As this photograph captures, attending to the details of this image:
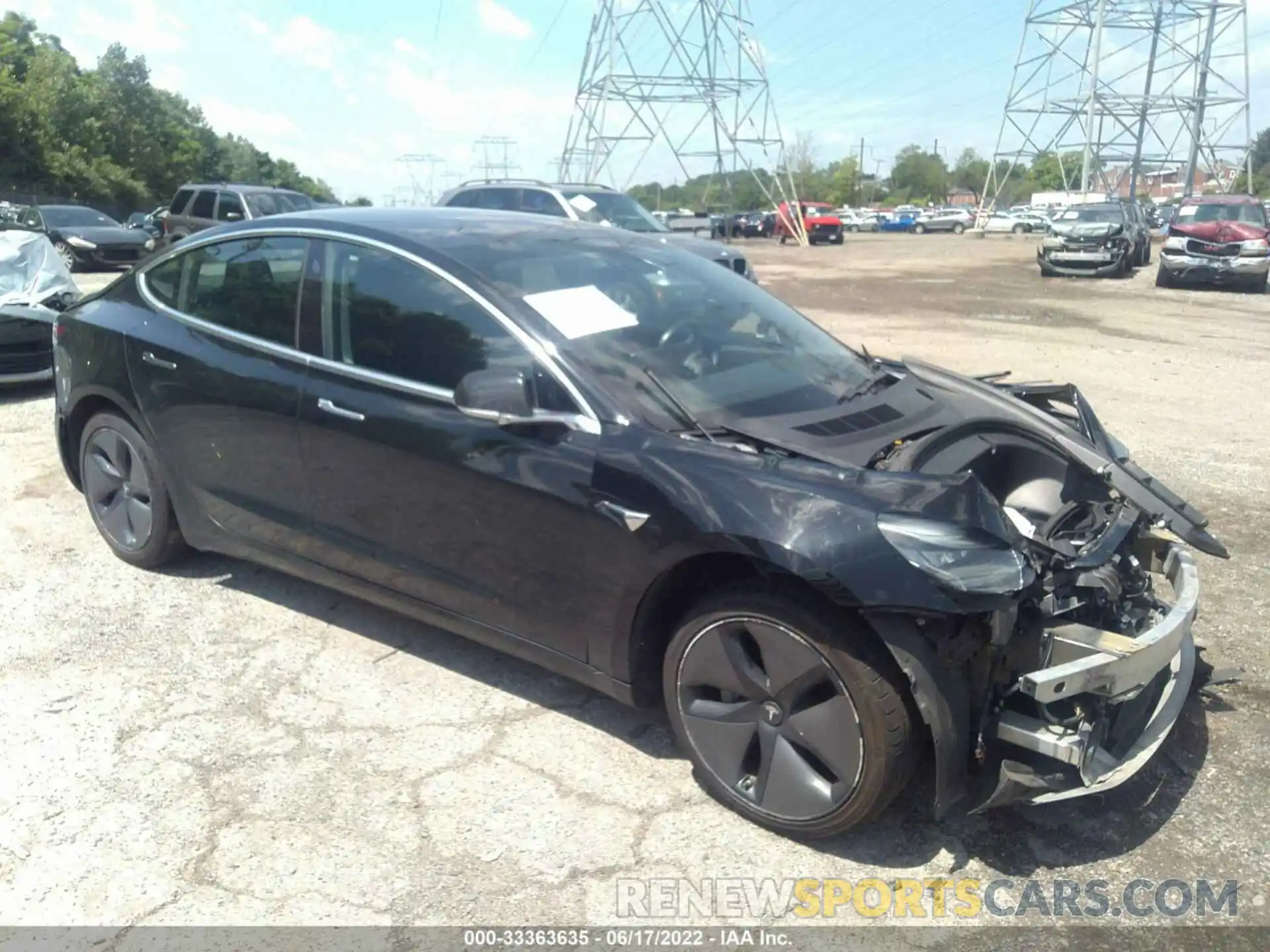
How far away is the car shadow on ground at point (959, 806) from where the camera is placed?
298 cm

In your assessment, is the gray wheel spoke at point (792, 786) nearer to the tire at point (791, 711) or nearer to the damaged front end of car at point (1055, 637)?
the tire at point (791, 711)

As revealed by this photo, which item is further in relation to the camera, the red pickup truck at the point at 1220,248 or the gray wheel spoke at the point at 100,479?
the red pickup truck at the point at 1220,248

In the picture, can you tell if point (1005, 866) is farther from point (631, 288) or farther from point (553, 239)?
point (553, 239)

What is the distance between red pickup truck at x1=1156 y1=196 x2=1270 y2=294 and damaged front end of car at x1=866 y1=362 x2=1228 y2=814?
18.7m

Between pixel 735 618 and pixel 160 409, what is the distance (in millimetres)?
2808

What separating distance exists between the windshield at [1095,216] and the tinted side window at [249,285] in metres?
21.8

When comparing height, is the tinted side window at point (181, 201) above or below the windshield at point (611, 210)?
above

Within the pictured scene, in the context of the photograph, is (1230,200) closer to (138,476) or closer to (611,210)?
(611,210)

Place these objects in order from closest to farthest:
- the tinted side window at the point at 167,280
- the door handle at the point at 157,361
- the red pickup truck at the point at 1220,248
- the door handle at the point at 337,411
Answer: the door handle at the point at 337,411, the door handle at the point at 157,361, the tinted side window at the point at 167,280, the red pickup truck at the point at 1220,248

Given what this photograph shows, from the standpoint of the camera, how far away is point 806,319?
4531 millimetres

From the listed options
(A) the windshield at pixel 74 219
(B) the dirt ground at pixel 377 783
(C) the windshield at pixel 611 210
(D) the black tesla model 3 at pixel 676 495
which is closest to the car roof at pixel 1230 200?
(C) the windshield at pixel 611 210

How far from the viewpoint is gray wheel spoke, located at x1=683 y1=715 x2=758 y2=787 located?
3.03 metres

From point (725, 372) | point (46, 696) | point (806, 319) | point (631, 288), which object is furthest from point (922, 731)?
point (46, 696)

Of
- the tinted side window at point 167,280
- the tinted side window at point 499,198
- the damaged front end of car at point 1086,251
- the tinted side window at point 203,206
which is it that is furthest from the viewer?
the damaged front end of car at point 1086,251
